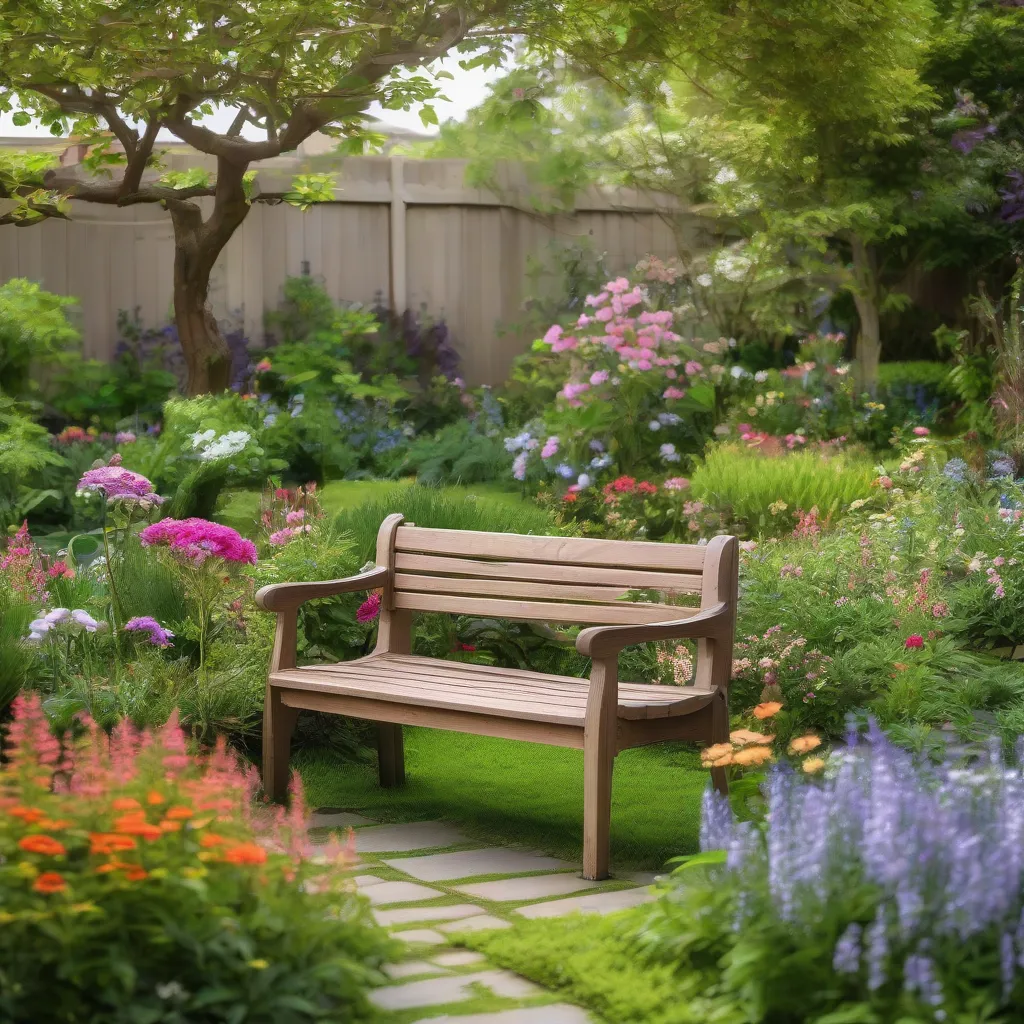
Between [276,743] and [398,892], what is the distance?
97 cm

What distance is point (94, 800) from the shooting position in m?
2.36

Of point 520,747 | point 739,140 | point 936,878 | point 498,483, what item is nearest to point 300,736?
point 520,747

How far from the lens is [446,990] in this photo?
264 centimetres

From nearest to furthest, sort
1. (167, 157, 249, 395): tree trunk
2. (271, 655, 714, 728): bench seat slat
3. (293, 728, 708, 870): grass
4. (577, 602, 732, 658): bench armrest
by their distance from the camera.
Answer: (577, 602, 732, 658): bench armrest < (271, 655, 714, 728): bench seat slat < (293, 728, 708, 870): grass < (167, 157, 249, 395): tree trunk

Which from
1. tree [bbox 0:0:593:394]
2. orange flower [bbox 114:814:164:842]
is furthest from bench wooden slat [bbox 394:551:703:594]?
tree [bbox 0:0:593:394]

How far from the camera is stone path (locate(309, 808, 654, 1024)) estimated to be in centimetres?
257

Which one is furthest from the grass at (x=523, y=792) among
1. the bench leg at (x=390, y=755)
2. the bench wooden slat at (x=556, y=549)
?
the bench wooden slat at (x=556, y=549)

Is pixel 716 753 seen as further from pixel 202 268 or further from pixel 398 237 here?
pixel 398 237

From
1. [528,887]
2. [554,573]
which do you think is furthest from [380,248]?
[528,887]

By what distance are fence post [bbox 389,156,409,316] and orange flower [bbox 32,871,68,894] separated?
27.9 ft

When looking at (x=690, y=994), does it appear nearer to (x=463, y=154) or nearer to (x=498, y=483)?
(x=498, y=483)

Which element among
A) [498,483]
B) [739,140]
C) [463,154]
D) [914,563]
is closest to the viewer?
[914,563]

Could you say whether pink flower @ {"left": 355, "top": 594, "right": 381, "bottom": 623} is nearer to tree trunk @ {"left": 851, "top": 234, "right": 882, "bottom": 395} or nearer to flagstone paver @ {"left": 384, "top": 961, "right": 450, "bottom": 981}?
flagstone paver @ {"left": 384, "top": 961, "right": 450, "bottom": 981}

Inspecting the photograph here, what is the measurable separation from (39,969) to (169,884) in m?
0.23
